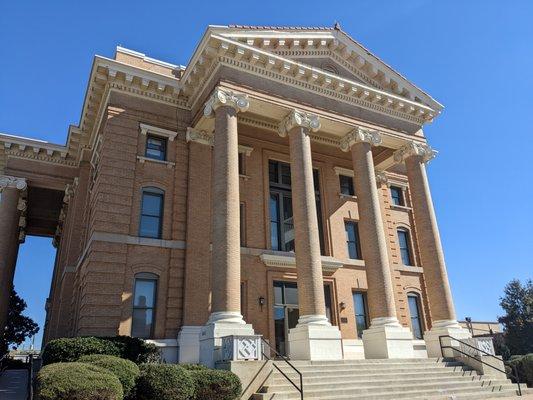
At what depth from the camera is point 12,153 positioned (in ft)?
83.8

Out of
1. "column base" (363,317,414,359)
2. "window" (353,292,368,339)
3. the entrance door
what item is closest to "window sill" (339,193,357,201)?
"window" (353,292,368,339)

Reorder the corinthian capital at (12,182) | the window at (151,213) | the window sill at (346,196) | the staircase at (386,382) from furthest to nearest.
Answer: the window sill at (346,196), the corinthian capital at (12,182), the window at (151,213), the staircase at (386,382)

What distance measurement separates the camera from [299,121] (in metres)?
19.6

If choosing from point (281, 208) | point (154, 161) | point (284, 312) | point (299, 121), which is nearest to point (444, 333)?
point (284, 312)

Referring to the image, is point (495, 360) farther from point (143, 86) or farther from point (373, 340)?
point (143, 86)

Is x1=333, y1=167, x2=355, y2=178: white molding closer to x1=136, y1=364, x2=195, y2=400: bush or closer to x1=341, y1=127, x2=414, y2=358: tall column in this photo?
x1=341, y1=127, x2=414, y2=358: tall column

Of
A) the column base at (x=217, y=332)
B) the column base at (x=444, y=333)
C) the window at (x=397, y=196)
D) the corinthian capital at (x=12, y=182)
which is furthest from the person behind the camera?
the window at (x=397, y=196)

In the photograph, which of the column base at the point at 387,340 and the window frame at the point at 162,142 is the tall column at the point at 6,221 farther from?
the column base at the point at 387,340

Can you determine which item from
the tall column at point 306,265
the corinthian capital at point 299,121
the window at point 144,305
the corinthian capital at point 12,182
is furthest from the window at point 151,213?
the corinthian capital at point 12,182

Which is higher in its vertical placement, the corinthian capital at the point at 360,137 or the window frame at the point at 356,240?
the corinthian capital at the point at 360,137

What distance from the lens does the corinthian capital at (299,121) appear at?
19.7 meters

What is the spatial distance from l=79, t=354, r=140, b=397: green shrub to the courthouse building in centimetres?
352

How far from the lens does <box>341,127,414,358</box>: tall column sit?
704 inches

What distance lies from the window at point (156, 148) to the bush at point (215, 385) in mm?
11459
